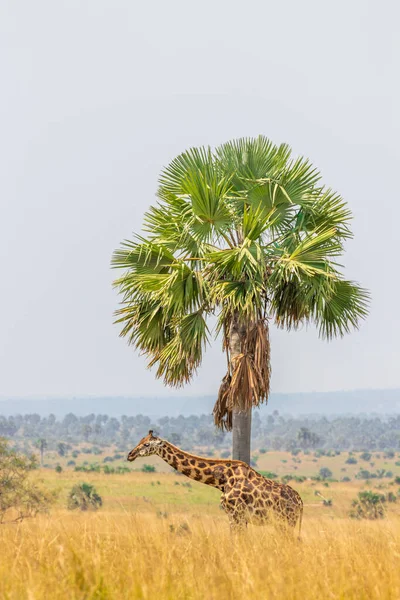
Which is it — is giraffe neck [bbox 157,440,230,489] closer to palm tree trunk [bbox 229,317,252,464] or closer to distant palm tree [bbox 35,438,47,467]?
palm tree trunk [bbox 229,317,252,464]

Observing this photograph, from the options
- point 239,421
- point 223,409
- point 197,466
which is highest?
point 223,409

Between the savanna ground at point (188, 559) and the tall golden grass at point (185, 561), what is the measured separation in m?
0.01

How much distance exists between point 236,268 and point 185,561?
29.1 ft

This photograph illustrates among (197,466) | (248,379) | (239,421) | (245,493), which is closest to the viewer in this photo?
(245,493)

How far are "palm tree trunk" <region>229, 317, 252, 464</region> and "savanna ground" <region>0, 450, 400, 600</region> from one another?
20.6ft

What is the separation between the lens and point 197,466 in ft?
46.5

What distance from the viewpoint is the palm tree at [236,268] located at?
54.4 ft

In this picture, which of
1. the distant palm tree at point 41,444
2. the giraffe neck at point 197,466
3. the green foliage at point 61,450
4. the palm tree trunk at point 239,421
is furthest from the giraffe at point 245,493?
the green foliage at point 61,450

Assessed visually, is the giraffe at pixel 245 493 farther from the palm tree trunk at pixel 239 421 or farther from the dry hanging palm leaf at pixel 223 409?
the dry hanging palm leaf at pixel 223 409

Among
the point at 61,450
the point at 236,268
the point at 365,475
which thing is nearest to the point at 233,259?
the point at 236,268

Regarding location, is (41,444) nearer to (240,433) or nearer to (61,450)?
(61,450)

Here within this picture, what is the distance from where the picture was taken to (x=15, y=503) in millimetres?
40844

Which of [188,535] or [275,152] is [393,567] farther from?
[275,152]

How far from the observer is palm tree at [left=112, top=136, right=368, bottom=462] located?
16.6 metres
